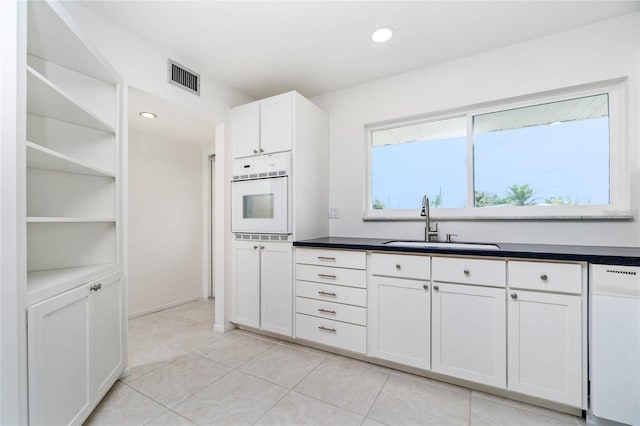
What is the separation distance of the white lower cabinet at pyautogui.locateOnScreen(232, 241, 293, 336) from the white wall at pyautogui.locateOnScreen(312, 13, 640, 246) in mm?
757

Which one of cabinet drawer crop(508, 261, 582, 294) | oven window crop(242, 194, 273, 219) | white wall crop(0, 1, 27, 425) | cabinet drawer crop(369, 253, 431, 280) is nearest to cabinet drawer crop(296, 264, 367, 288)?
cabinet drawer crop(369, 253, 431, 280)

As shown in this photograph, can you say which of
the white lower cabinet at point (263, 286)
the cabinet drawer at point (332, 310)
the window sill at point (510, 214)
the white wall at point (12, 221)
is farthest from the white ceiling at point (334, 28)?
the cabinet drawer at point (332, 310)

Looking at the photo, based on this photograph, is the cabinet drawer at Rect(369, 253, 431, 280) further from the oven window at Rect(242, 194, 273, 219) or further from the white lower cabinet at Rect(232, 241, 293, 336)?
the oven window at Rect(242, 194, 273, 219)

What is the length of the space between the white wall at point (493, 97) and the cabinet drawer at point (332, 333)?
94 centimetres

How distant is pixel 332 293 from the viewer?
2.22 m

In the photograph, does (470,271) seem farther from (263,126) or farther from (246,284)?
(263,126)

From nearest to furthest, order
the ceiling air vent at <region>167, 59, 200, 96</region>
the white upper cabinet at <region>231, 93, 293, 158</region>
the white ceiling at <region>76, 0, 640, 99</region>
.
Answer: the white ceiling at <region>76, 0, 640, 99</region>
the ceiling air vent at <region>167, 59, 200, 96</region>
the white upper cabinet at <region>231, 93, 293, 158</region>

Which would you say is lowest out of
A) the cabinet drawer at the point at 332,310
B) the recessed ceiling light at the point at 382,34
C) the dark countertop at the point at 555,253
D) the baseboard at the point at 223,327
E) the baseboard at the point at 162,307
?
the baseboard at the point at 162,307

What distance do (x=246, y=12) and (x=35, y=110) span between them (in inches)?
54.6

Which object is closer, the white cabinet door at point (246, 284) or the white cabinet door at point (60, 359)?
the white cabinet door at point (60, 359)

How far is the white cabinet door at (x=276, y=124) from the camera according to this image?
8.05ft

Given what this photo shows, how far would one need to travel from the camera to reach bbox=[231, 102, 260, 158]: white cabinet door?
262 centimetres

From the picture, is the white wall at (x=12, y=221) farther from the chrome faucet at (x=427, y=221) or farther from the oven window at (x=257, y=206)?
the chrome faucet at (x=427, y=221)

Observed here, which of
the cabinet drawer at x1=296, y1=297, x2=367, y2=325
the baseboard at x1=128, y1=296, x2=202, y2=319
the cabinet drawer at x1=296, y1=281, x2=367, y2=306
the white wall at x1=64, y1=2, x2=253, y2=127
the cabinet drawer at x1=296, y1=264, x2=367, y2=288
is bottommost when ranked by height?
the baseboard at x1=128, y1=296, x2=202, y2=319
